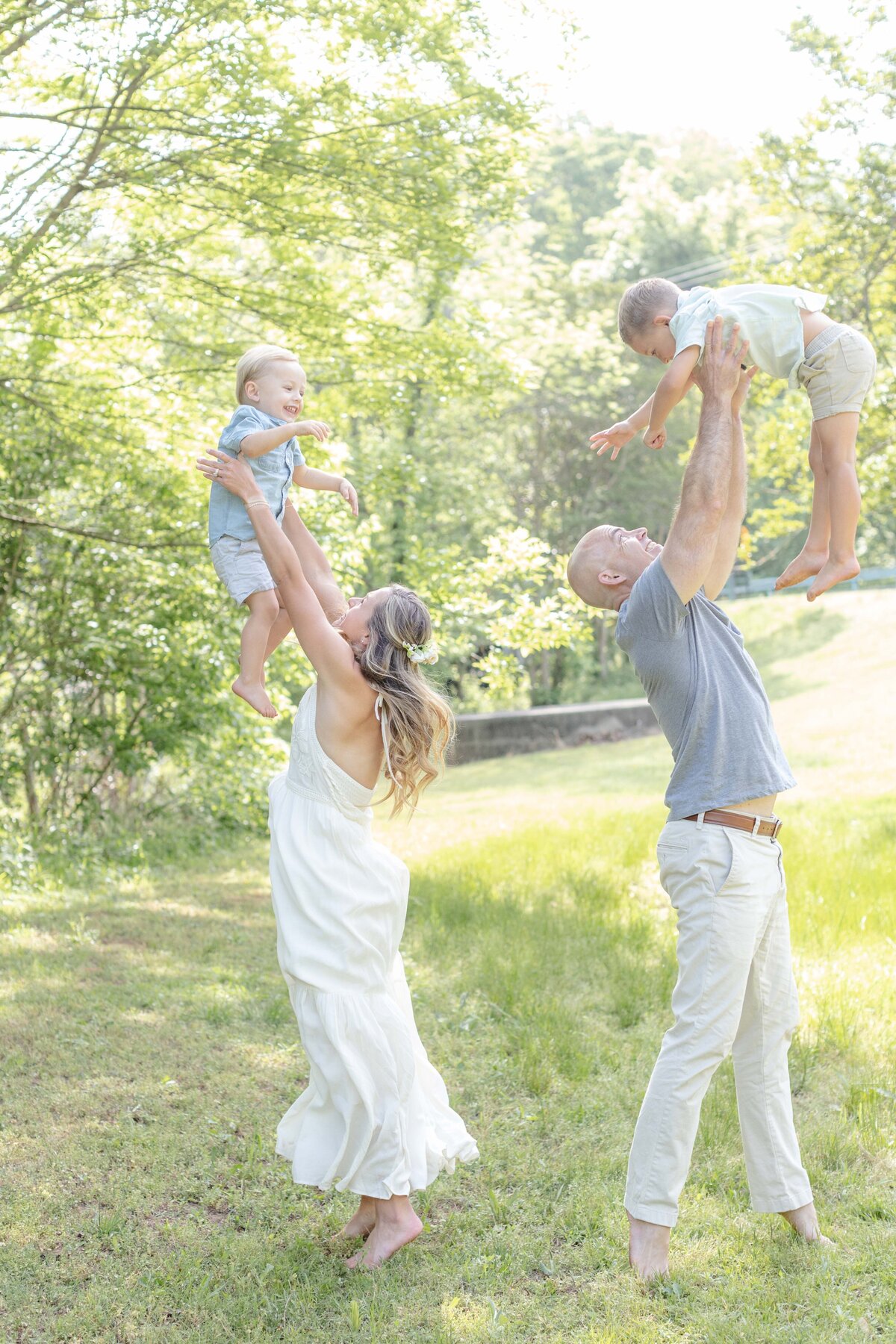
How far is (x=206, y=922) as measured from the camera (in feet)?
22.7

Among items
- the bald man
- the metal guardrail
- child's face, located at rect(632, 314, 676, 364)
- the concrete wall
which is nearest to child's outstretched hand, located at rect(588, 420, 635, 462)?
child's face, located at rect(632, 314, 676, 364)

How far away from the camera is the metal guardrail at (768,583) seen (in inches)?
1245

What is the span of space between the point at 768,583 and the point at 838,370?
3467 cm

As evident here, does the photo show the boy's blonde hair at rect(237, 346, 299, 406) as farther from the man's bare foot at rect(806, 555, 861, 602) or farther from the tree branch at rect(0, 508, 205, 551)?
the tree branch at rect(0, 508, 205, 551)

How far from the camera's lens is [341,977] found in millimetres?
3244

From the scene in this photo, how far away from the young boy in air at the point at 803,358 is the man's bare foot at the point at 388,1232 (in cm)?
197

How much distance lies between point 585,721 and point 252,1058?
45.9 ft

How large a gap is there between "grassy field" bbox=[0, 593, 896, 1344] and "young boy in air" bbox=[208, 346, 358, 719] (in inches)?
60.1

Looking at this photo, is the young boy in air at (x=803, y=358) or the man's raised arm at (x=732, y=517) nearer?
the young boy in air at (x=803, y=358)

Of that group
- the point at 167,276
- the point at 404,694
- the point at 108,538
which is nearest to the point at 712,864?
the point at 404,694

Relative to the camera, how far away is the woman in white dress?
321 cm

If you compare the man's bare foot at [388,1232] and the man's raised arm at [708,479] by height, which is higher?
the man's raised arm at [708,479]

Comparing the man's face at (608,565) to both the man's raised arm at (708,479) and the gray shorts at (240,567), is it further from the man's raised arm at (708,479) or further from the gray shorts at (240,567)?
the gray shorts at (240,567)

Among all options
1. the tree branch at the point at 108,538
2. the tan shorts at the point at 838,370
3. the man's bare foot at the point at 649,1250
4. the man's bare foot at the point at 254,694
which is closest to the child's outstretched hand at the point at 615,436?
the tan shorts at the point at 838,370
